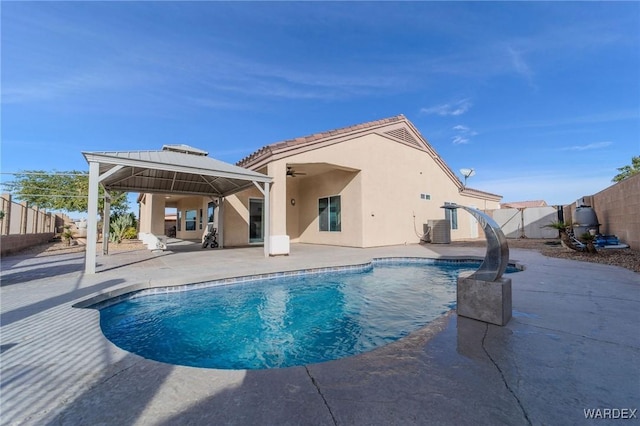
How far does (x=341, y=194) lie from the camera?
43.5ft

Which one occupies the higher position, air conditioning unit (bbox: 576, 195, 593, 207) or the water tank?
air conditioning unit (bbox: 576, 195, 593, 207)

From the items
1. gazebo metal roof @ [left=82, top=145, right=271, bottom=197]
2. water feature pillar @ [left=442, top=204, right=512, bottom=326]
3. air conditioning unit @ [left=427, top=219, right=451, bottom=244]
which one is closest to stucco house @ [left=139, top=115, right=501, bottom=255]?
air conditioning unit @ [left=427, top=219, right=451, bottom=244]

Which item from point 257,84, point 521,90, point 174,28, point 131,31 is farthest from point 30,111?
point 521,90

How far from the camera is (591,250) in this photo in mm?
8281

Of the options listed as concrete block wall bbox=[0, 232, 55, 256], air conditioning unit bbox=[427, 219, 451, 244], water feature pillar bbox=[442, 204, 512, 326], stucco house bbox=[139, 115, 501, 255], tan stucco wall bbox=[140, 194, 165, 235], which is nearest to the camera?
water feature pillar bbox=[442, 204, 512, 326]

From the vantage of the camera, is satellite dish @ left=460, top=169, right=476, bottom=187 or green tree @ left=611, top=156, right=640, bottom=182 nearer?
satellite dish @ left=460, top=169, right=476, bottom=187

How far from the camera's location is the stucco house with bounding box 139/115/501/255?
34.4ft

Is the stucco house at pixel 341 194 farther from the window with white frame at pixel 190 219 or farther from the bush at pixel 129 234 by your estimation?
the window with white frame at pixel 190 219

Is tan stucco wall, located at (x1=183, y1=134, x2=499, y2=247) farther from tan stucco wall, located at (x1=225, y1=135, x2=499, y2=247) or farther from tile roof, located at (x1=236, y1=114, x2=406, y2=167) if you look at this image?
tile roof, located at (x1=236, y1=114, x2=406, y2=167)

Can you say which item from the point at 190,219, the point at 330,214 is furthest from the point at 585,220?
the point at 190,219

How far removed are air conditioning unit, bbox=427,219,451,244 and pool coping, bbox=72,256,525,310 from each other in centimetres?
539

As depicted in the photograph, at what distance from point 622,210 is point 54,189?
123 ft

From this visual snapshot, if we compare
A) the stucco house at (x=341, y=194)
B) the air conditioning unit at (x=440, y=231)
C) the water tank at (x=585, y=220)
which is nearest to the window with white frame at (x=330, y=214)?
the stucco house at (x=341, y=194)

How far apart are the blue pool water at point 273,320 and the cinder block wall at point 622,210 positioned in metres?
6.72
